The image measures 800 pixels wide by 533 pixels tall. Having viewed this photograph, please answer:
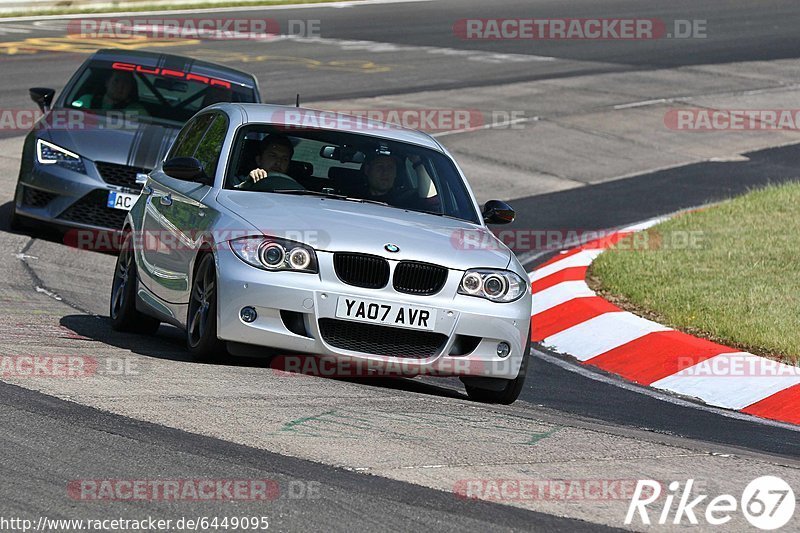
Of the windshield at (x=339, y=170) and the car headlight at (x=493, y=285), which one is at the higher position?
the windshield at (x=339, y=170)

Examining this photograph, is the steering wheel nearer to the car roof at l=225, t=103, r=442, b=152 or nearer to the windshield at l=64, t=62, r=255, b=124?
the car roof at l=225, t=103, r=442, b=152

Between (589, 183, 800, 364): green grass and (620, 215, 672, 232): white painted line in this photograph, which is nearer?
(589, 183, 800, 364): green grass

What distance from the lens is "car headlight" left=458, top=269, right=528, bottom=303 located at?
7926 mm

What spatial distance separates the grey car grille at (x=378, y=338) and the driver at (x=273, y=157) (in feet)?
4.65

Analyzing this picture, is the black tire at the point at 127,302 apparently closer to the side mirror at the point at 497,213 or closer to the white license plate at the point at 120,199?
the side mirror at the point at 497,213

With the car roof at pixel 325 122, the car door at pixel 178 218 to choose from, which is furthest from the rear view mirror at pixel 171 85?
the car roof at pixel 325 122

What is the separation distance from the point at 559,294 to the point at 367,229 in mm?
4364

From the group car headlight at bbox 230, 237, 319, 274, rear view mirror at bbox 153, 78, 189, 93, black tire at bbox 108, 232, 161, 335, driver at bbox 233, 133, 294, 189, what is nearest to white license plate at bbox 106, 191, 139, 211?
rear view mirror at bbox 153, 78, 189, 93

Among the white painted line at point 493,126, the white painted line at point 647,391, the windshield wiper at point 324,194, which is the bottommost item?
the white painted line at point 493,126

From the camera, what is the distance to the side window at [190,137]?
9.63 meters

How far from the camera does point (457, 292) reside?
787cm

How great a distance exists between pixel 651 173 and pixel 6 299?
11.0 metres

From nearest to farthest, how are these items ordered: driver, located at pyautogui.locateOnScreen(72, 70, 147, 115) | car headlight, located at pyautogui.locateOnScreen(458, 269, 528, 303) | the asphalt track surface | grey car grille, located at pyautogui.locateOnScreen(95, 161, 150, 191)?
the asphalt track surface, car headlight, located at pyautogui.locateOnScreen(458, 269, 528, 303), grey car grille, located at pyautogui.locateOnScreen(95, 161, 150, 191), driver, located at pyautogui.locateOnScreen(72, 70, 147, 115)

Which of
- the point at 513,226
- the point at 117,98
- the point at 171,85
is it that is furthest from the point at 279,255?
the point at 513,226
